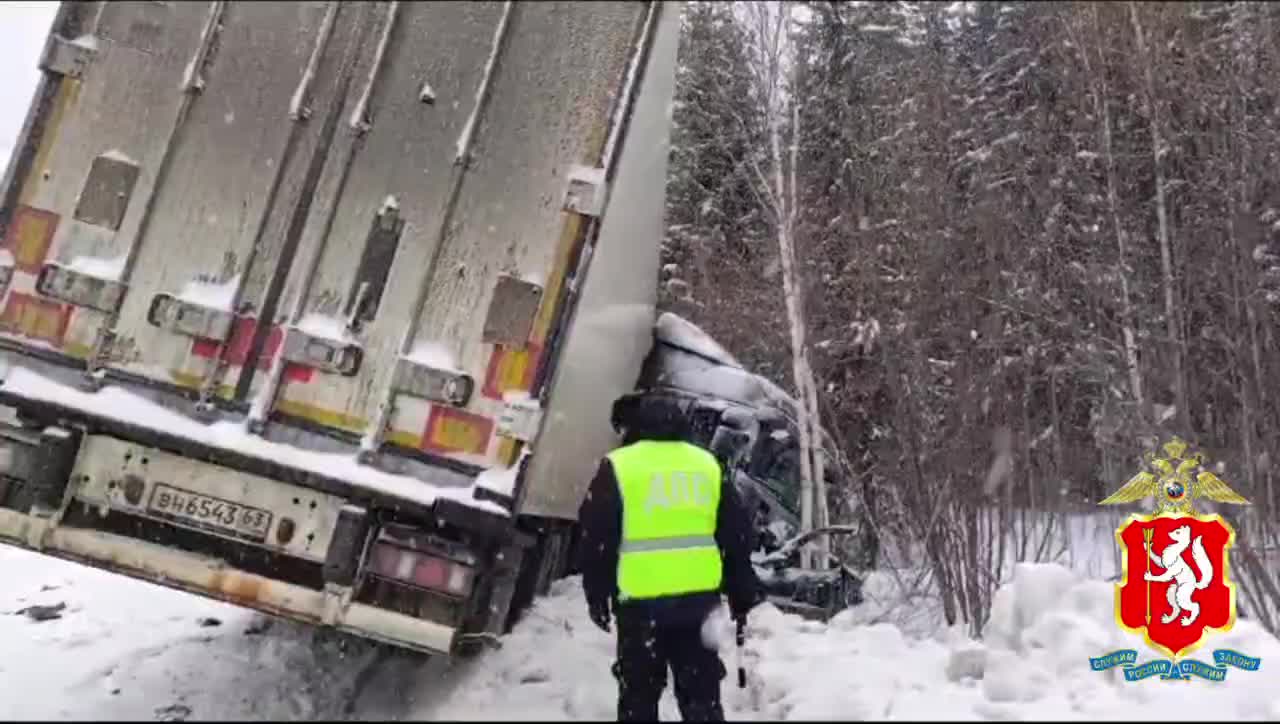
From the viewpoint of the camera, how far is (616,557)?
3.81 m

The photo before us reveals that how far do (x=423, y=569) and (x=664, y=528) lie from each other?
42.6 inches

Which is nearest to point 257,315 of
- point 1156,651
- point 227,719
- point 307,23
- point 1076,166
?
point 307,23

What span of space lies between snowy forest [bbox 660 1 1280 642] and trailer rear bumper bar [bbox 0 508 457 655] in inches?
222

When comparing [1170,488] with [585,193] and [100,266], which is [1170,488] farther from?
[100,266]

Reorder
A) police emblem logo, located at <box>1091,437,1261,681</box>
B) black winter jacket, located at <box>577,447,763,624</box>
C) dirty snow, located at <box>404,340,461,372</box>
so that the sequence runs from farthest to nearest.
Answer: police emblem logo, located at <box>1091,437,1261,681</box> → dirty snow, located at <box>404,340,461,372</box> → black winter jacket, located at <box>577,447,763,624</box>

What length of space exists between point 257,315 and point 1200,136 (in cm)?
1274

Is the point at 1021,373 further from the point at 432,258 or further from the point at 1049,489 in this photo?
the point at 432,258

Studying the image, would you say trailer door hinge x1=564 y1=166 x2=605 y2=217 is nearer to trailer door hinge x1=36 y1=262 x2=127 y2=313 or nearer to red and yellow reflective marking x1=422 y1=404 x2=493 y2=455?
red and yellow reflective marking x1=422 y1=404 x2=493 y2=455

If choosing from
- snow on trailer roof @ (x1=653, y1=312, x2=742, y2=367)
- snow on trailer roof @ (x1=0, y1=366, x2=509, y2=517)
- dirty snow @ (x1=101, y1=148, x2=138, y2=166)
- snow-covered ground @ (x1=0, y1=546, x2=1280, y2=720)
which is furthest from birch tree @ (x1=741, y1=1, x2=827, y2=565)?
dirty snow @ (x1=101, y1=148, x2=138, y2=166)

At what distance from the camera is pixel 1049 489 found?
9.87 metres

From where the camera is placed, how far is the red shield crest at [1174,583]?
472cm

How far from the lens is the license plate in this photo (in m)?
4.08

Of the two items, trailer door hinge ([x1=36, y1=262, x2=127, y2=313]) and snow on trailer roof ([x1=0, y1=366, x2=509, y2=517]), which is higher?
trailer door hinge ([x1=36, y1=262, x2=127, y2=313])

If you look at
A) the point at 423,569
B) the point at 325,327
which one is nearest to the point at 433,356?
the point at 325,327
